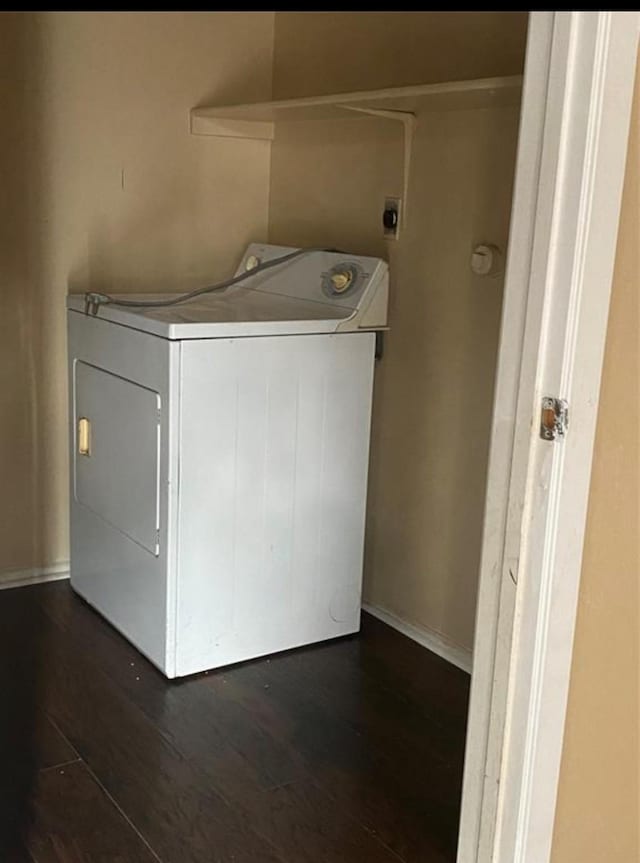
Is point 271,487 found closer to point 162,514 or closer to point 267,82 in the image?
point 162,514

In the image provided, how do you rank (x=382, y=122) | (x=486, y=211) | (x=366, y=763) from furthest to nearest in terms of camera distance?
(x=382, y=122) → (x=486, y=211) → (x=366, y=763)

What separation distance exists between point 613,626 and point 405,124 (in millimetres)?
1596

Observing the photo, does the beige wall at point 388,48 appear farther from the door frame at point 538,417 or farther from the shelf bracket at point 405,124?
the door frame at point 538,417

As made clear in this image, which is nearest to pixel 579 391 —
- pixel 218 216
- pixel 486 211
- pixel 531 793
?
pixel 531 793

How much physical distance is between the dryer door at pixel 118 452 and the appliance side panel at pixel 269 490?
0.38ft

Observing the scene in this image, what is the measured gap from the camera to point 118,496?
104 inches

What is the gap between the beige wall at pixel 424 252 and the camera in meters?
2.41

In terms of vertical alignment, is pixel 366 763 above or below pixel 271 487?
below

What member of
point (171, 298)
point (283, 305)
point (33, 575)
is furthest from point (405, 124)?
point (33, 575)

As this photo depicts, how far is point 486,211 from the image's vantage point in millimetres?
2395

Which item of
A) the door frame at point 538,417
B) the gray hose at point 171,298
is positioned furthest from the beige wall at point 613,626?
the gray hose at point 171,298

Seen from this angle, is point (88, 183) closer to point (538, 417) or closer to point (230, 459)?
point (230, 459)

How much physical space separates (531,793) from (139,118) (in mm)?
2270

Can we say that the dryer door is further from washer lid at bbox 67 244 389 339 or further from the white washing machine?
washer lid at bbox 67 244 389 339
